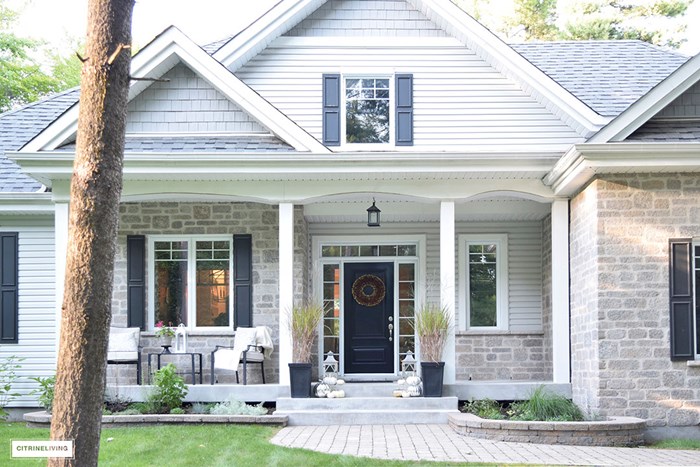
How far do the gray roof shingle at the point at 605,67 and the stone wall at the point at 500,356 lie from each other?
373 cm

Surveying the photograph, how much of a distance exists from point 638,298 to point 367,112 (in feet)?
17.0

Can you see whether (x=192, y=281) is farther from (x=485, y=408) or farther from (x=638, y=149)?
(x=638, y=149)

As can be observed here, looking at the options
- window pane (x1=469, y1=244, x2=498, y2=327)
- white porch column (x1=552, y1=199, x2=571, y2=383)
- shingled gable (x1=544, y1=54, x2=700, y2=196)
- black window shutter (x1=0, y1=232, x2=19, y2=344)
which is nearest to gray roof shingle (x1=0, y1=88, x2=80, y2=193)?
black window shutter (x1=0, y1=232, x2=19, y2=344)

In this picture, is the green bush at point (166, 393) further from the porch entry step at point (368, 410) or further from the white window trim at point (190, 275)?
the white window trim at point (190, 275)

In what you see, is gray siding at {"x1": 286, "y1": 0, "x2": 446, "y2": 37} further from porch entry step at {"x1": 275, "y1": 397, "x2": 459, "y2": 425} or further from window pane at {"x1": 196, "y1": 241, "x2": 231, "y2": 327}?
porch entry step at {"x1": 275, "y1": 397, "x2": 459, "y2": 425}

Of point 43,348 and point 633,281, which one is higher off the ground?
point 633,281

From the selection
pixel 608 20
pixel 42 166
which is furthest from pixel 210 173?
pixel 608 20

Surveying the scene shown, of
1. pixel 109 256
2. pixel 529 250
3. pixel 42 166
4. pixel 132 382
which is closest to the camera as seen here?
pixel 109 256

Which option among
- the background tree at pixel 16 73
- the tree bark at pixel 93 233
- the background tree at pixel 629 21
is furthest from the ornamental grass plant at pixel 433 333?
the background tree at pixel 629 21

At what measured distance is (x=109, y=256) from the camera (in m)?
5.21

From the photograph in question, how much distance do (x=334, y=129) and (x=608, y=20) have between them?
58.5 ft

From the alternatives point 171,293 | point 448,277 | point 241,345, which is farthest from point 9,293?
point 448,277

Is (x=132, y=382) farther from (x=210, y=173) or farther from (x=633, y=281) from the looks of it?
(x=633, y=281)

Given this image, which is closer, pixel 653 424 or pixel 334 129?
pixel 653 424
